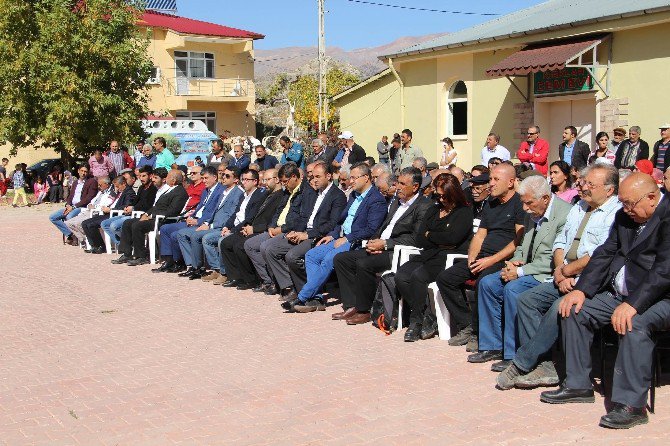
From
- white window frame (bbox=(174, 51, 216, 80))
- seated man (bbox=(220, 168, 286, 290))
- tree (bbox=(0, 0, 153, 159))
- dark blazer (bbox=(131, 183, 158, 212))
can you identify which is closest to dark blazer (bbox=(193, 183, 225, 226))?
seated man (bbox=(220, 168, 286, 290))

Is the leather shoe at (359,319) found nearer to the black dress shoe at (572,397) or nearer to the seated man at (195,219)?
the black dress shoe at (572,397)

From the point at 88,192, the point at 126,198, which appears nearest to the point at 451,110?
the point at 126,198

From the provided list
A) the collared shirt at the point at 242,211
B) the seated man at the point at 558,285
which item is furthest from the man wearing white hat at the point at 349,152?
the seated man at the point at 558,285

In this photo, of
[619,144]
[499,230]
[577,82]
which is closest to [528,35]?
[577,82]

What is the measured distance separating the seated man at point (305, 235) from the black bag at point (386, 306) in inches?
61.6

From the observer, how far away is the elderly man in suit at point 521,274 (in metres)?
6.99

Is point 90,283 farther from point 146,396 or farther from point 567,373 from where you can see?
point 567,373

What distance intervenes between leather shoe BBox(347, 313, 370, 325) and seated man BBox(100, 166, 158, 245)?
6.86m

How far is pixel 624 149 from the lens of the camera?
43.5ft

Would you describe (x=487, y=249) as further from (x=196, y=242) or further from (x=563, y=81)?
(x=563, y=81)

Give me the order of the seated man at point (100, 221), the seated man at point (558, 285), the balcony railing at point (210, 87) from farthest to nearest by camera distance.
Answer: the balcony railing at point (210, 87), the seated man at point (100, 221), the seated man at point (558, 285)

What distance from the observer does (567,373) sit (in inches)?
238

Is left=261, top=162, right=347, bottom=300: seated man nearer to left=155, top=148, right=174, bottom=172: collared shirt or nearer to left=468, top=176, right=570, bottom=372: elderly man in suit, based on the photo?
left=468, top=176, right=570, bottom=372: elderly man in suit

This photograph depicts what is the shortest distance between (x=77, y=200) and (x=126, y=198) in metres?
2.09
